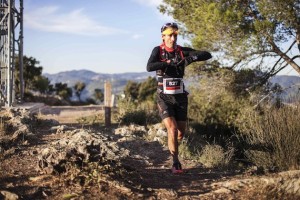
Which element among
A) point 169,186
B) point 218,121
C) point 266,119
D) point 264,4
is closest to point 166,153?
point 266,119

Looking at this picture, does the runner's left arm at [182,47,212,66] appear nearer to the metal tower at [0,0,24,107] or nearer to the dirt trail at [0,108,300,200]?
the dirt trail at [0,108,300,200]

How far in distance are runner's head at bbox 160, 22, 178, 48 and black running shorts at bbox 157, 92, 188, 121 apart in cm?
70

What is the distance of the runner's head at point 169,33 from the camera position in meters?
5.62

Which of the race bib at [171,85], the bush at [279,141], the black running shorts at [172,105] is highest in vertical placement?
the race bib at [171,85]

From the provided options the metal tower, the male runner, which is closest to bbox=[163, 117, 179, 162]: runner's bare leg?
the male runner

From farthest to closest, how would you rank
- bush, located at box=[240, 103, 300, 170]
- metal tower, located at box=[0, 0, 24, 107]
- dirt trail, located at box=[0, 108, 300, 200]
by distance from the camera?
metal tower, located at box=[0, 0, 24, 107]
bush, located at box=[240, 103, 300, 170]
dirt trail, located at box=[0, 108, 300, 200]

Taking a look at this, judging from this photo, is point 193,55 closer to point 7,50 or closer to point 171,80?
point 171,80

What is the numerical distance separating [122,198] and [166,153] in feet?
10.5

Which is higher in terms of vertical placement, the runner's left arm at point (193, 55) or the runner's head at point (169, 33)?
the runner's head at point (169, 33)

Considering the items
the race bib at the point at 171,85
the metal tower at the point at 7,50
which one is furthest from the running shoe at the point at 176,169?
the metal tower at the point at 7,50

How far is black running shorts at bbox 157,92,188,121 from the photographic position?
18.5 feet

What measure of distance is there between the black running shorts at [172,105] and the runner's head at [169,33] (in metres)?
0.70

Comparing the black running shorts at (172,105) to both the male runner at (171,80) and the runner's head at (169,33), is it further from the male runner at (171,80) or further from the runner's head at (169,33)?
the runner's head at (169,33)

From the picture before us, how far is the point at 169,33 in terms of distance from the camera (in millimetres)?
5625
